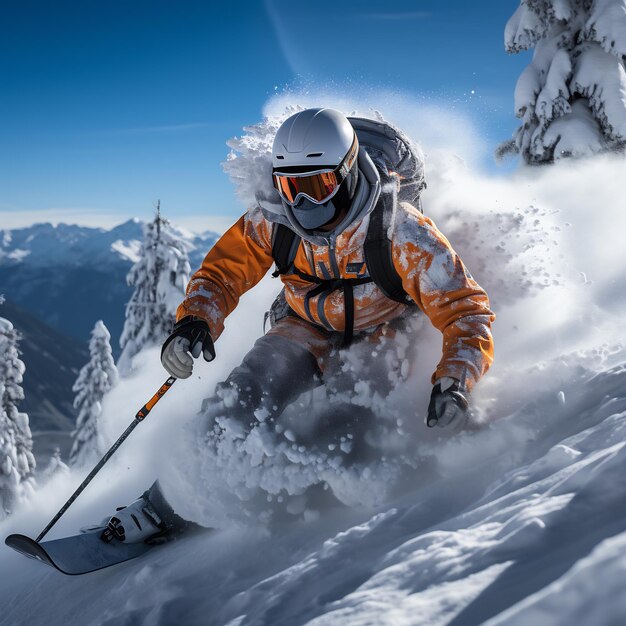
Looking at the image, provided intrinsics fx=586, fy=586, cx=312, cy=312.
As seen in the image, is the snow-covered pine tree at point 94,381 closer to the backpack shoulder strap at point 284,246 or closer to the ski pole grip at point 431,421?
the backpack shoulder strap at point 284,246

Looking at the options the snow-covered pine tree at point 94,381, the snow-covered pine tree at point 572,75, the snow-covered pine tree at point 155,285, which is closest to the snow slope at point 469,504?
the snow-covered pine tree at point 572,75

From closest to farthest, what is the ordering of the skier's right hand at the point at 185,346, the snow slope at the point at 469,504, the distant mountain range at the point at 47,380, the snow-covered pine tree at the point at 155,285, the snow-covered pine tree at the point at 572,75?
1. the snow slope at the point at 469,504
2. the skier's right hand at the point at 185,346
3. the snow-covered pine tree at the point at 572,75
4. the snow-covered pine tree at the point at 155,285
5. the distant mountain range at the point at 47,380

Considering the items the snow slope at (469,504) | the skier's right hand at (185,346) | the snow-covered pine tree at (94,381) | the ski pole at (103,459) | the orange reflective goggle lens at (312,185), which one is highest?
the snow-covered pine tree at (94,381)

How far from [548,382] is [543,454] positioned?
93cm

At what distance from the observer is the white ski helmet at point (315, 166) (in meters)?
3.60

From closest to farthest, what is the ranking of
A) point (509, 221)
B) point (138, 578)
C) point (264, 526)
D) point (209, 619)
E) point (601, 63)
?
point (209, 619)
point (138, 578)
point (264, 526)
point (509, 221)
point (601, 63)

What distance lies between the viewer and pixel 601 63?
10086 millimetres

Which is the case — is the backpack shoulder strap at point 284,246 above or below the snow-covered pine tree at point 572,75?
below

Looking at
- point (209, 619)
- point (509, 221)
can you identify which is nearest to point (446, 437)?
point (209, 619)

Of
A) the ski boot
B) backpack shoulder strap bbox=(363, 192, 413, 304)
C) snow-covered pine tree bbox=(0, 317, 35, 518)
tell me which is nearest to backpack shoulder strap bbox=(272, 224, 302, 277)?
backpack shoulder strap bbox=(363, 192, 413, 304)

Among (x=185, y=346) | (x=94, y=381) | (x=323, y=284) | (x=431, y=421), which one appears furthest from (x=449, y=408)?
(x=94, y=381)

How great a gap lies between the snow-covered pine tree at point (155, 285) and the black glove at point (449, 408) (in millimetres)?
14488

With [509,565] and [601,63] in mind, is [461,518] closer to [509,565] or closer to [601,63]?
[509,565]

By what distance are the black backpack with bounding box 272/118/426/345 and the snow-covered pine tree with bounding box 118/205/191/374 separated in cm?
1325
